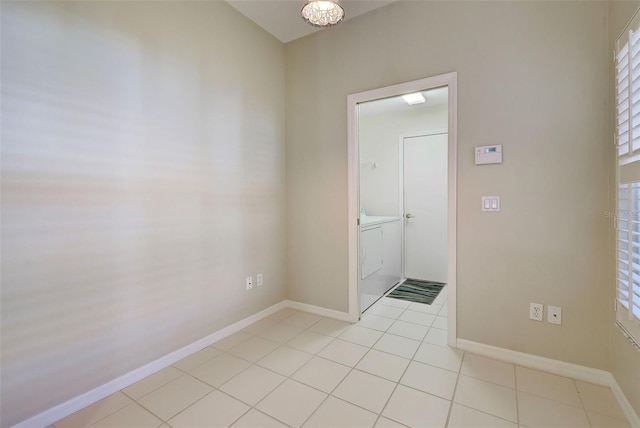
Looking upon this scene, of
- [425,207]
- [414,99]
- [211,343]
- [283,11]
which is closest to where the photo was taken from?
[211,343]

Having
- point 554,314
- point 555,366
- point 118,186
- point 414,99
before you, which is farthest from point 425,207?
point 118,186

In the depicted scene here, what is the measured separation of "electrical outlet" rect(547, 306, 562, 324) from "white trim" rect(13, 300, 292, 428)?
91.0 inches

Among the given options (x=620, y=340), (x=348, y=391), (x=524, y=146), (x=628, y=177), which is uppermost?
(x=524, y=146)

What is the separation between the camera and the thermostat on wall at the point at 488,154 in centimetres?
201

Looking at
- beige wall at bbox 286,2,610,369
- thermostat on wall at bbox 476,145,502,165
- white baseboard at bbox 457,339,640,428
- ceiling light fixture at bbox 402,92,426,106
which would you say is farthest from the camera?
ceiling light fixture at bbox 402,92,426,106

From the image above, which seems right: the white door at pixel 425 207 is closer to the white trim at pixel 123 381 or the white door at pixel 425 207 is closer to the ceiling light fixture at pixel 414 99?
the ceiling light fixture at pixel 414 99

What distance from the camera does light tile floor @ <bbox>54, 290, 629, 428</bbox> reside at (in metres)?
1.48

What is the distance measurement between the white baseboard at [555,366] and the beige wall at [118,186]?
1.92 metres

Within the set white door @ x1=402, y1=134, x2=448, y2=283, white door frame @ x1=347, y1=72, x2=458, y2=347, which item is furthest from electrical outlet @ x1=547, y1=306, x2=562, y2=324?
white door @ x1=402, y1=134, x2=448, y2=283

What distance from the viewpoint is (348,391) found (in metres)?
1.71

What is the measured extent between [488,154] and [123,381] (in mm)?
2820

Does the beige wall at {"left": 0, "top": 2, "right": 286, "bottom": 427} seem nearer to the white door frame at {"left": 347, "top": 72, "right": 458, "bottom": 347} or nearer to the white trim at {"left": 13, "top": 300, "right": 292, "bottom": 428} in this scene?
the white trim at {"left": 13, "top": 300, "right": 292, "bottom": 428}

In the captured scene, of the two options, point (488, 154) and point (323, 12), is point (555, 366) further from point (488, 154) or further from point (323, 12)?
point (323, 12)

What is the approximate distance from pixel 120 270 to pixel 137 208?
389mm
